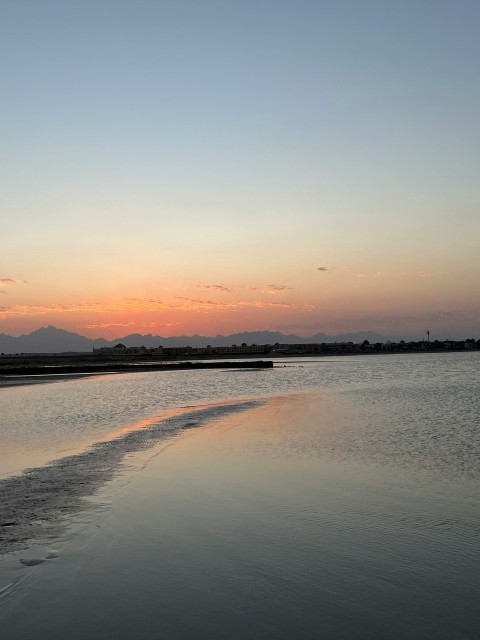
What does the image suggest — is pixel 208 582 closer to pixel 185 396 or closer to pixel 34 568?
pixel 34 568

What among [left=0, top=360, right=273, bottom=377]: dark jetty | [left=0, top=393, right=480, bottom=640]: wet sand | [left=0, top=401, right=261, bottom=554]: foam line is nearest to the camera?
[left=0, top=393, right=480, bottom=640]: wet sand

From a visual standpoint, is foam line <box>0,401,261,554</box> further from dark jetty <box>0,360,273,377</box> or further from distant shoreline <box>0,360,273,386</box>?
dark jetty <box>0,360,273,377</box>

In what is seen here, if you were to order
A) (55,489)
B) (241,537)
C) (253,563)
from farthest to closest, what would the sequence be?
(55,489), (241,537), (253,563)

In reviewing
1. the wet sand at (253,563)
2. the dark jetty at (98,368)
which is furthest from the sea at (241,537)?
the dark jetty at (98,368)

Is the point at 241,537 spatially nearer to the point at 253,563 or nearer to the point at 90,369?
the point at 253,563

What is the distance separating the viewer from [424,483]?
46.8 ft

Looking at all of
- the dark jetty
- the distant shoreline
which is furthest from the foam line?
the dark jetty

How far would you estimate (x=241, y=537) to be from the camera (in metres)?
9.93

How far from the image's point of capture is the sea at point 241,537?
22.5ft

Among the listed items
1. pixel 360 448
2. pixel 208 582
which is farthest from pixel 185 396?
pixel 208 582

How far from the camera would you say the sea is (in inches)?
270

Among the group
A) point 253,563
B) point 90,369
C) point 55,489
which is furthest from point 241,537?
point 90,369

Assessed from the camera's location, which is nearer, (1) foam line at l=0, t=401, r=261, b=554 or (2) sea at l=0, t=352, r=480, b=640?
(2) sea at l=0, t=352, r=480, b=640

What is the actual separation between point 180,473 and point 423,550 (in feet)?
26.2
